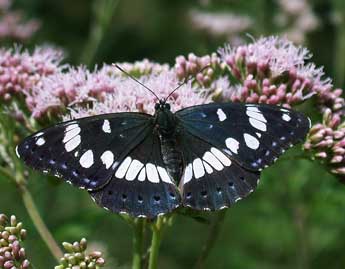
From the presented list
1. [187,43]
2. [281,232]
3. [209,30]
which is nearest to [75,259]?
[281,232]

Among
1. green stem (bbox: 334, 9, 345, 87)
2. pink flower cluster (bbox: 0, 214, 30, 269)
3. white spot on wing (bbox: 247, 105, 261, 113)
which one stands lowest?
pink flower cluster (bbox: 0, 214, 30, 269)

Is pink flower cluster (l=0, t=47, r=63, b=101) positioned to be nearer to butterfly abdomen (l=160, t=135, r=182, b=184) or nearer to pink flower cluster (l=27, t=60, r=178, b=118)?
pink flower cluster (l=27, t=60, r=178, b=118)

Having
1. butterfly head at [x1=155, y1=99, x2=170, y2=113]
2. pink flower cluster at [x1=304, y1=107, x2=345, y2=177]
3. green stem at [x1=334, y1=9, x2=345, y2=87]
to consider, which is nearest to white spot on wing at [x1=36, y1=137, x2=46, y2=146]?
butterfly head at [x1=155, y1=99, x2=170, y2=113]

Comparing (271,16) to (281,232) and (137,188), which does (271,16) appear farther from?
(137,188)

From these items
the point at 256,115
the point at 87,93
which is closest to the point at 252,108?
the point at 256,115

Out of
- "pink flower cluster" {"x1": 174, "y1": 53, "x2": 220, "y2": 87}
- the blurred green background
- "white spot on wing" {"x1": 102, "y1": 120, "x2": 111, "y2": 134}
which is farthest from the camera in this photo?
the blurred green background

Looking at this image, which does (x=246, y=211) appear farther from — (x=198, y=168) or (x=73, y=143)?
(x=73, y=143)

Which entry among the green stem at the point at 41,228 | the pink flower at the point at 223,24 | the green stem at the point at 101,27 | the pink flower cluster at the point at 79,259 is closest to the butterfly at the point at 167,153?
the pink flower cluster at the point at 79,259
